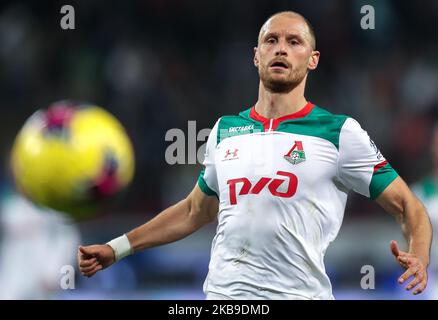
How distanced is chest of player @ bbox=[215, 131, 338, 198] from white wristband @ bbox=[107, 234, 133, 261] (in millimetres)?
724

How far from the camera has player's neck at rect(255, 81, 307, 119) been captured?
17.6 ft

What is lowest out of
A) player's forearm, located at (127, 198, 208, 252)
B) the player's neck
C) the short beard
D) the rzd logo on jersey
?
player's forearm, located at (127, 198, 208, 252)

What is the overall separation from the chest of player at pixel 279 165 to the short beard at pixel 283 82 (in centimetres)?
28

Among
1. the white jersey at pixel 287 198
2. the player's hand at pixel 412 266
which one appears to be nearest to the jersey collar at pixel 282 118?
the white jersey at pixel 287 198

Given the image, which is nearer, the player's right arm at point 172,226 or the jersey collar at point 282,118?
the jersey collar at point 282,118

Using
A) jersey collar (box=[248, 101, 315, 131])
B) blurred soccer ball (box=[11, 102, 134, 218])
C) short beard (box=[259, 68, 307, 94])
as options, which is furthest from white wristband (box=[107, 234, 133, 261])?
short beard (box=[259, 68, 307, 94])

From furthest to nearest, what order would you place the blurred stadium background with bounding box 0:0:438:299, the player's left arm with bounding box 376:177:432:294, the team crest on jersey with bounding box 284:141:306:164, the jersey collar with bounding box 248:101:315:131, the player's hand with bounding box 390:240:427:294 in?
the blurred stadium background with bounding box 0:0:438:299 → the jersey collar with bounding box 248:101:315:131 → the team crest on jersey with bounding box 284:141:306:164 → the player's left arm with bounding box 376:177:432:294 → the player's hand with bounding box 390:240:427:294

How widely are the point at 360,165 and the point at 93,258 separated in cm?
167

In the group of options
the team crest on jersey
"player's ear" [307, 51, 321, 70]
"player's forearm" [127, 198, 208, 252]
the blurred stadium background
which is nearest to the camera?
the team crest on jersey

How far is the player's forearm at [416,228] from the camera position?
5.00 metres

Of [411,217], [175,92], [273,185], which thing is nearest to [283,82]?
[273,185]

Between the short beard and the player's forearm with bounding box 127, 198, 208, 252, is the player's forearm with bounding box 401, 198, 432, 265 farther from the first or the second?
the player's forearm with bounding box 127, 198, 208, 252

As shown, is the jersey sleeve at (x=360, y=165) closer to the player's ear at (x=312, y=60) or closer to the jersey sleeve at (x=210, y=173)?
the player's ear at (x=312, y=60)
